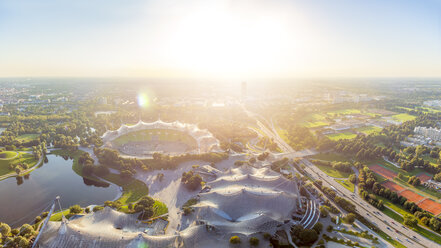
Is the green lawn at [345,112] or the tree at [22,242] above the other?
the green lawn at [345,112]

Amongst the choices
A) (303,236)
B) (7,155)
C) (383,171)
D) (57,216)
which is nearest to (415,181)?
(383,171)

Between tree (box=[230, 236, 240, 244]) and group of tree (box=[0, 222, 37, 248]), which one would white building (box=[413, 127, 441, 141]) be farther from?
group of tree (box=[0, 222, 37, 248])

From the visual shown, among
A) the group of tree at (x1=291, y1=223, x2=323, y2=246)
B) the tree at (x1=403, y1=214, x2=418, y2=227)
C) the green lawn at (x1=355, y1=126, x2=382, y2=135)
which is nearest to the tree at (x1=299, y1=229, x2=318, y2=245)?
the group of tree at (x1=291, y1=223, x2=323, y2=246)

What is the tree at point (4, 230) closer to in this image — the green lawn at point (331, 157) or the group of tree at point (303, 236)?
the group of tree at point (303, 236)

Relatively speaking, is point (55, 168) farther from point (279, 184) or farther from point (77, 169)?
point (279, 184)

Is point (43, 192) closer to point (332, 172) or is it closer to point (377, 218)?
point (377, 218)

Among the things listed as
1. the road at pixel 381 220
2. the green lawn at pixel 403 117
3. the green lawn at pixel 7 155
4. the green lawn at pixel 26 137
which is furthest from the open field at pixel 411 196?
the green lawn at pixel 26 137
